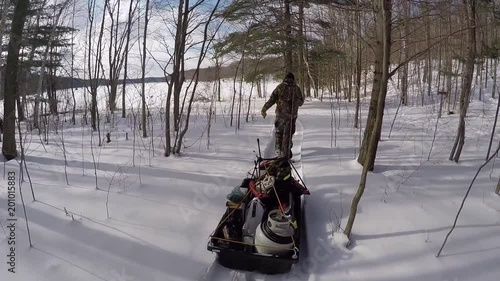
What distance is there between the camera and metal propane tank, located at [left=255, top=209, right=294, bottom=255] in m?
2.85

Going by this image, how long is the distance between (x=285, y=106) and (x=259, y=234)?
396 centimetres

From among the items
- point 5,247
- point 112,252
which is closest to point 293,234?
point 112,252

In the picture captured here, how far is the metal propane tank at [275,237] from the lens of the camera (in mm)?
2851

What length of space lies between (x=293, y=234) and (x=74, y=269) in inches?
71.8

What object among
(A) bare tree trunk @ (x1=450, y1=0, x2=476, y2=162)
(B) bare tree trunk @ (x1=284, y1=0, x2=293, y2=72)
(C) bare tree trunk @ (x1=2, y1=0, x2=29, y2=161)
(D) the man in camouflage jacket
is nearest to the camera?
(A) bare tree trunk @ (x1=450, y1=0, x2=476, y2=162)

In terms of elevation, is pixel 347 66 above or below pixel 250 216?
above

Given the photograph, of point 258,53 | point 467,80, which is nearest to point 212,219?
point 467,80

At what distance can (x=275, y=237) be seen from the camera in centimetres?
289

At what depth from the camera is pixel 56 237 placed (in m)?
2.92

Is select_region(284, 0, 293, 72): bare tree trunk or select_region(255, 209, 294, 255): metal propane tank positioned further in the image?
select_region(284, 0, 293, 72): bare tree trunk

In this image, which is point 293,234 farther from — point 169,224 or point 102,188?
point 102,188

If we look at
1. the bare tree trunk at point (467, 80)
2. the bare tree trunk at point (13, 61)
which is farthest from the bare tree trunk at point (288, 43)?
the bare tree trunk at point (13, 61)

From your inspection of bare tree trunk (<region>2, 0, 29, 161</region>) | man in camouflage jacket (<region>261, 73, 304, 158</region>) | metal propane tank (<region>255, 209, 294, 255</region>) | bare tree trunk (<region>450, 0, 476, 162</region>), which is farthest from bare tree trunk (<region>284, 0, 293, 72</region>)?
metal propane tank (<region>255, 209, 294, 255</region>)

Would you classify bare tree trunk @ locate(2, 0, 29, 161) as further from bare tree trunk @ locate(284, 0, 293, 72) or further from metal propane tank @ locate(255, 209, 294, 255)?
bare tree trunk @ locate(284, 0, 293, 72)
